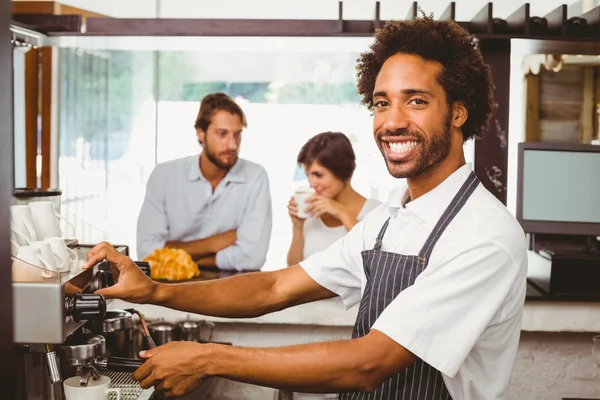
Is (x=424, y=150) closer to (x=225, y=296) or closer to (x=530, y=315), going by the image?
(x=225, y=296)

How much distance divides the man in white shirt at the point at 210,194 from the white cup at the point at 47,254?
85.0 inches

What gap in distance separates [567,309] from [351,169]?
4.01ft

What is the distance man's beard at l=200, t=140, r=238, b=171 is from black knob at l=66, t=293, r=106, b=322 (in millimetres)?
2393

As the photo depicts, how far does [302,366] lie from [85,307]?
0.42 metres

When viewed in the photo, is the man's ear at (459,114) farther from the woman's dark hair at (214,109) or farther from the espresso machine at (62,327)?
the woman's dark hair at (214,109)

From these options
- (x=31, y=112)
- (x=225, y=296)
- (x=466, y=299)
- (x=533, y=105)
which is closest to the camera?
(x=466, y=299)

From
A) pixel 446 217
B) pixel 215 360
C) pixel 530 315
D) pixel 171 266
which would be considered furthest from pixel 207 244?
pixel 215 360

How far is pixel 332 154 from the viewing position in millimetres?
3543

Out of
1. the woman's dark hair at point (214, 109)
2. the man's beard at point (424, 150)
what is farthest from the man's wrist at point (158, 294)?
the woman's dark hair at point (214, 109)

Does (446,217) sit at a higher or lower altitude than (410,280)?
higher

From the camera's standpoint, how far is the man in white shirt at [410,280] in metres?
1.33

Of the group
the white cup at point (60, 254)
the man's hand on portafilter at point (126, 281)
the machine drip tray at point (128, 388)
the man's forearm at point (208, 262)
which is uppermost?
the white cup at point (60, 254)

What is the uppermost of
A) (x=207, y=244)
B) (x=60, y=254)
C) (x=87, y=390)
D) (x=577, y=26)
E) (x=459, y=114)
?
(x=577, y=26)

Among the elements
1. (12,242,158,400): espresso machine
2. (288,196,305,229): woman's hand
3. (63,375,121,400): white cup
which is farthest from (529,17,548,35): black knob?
(63,375,121,400): white cup
